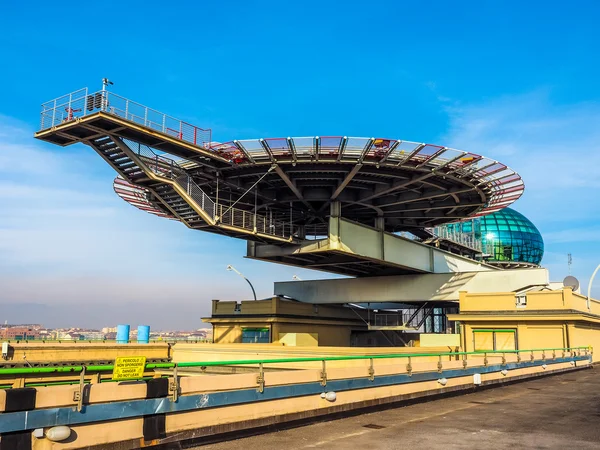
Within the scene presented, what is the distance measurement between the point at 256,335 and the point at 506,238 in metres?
55.6

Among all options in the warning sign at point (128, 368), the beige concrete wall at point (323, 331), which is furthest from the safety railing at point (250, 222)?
the warning sign at point (128, 368)

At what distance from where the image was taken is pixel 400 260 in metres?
58.0

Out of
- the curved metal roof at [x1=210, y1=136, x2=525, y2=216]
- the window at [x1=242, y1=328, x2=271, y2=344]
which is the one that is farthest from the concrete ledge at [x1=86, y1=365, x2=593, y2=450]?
the window at [x1=242, y1=328, x2=271, y2=344]

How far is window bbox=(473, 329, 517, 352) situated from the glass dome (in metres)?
50.3

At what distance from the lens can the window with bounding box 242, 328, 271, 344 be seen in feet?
209

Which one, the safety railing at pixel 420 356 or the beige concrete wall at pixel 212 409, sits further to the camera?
the safety railing at pixel 420 356

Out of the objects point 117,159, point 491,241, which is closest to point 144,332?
point 117,159

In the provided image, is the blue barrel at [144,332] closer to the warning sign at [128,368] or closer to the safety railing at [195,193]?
the safety railing at [195,193]

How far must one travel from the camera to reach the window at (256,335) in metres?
63.8

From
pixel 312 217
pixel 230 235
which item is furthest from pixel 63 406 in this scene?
pixel 312 217

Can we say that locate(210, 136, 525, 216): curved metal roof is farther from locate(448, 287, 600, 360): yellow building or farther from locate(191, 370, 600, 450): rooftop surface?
locate(191, 370, 600, 450): rooftop surface

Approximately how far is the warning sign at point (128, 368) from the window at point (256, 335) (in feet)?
175

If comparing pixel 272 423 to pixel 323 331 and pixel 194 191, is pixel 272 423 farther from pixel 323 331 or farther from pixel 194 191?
pixel 323 331

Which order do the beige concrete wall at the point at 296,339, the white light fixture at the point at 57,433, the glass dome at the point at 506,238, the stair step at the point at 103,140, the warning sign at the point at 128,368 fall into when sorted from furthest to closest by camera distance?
the glass dome at the point at 506,238 → the beige concrete wall at the point at 296,339 → the stair step at the point at 103,140 → the warning sign at the point at 128,368 → the white light fixture at the point at 57,433
